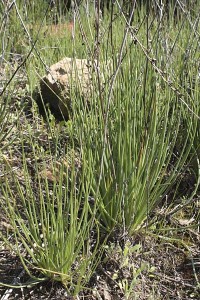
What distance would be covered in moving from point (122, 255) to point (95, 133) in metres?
0.43

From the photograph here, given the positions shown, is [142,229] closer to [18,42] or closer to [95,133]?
[95,133]

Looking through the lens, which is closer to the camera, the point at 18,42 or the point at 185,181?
the point at 185,181

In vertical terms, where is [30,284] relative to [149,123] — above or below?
below

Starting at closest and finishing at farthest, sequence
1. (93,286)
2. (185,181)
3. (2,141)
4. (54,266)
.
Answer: (54,266), (93,286), (185,181), (2,141)

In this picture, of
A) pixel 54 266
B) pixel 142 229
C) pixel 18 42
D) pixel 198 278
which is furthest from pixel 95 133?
pixel 18 42

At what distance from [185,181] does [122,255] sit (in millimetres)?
563

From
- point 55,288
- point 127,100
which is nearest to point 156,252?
point 55,288

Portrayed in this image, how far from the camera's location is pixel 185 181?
6.32ft

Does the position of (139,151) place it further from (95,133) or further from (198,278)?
(198,278)

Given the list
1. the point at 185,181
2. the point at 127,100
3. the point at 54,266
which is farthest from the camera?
the point at 185,181

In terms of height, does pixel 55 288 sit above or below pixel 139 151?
below

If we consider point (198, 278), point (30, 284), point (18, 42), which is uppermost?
point (18, 42)

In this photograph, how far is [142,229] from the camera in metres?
1.60

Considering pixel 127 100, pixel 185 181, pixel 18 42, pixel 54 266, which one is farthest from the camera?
pixel 18 42
